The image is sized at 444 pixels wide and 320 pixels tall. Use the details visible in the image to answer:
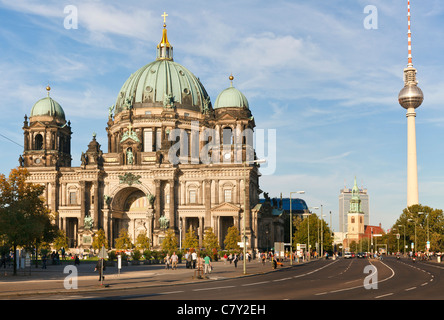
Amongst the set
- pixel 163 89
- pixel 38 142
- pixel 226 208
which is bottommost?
pixel 226 208

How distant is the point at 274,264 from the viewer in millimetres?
68625

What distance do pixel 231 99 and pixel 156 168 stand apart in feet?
66.9

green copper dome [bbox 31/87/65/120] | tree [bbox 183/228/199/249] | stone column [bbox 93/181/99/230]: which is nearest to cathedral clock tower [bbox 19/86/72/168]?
green copper dome [bbox 31/87/65/120]

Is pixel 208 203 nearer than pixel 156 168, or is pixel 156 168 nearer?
pixel 208 203

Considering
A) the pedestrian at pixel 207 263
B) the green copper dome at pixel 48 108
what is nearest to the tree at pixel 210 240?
the green copper dome at pixel 48 108

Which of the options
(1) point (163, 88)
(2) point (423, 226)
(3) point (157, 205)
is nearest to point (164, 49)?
(1) point (163, 88)

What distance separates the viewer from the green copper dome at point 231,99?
121312 mm

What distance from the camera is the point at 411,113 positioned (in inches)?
7431

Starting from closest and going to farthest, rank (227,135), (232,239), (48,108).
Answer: (232,239) → (227,135) → (48,108)

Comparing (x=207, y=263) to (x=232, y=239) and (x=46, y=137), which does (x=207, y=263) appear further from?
(x=46, y=137)

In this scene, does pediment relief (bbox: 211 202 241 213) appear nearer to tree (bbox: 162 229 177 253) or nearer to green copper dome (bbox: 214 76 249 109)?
tree (bbox: 162 229 177 253)

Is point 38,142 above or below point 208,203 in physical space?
above

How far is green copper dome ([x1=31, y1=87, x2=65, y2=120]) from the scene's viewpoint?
5044 inches
